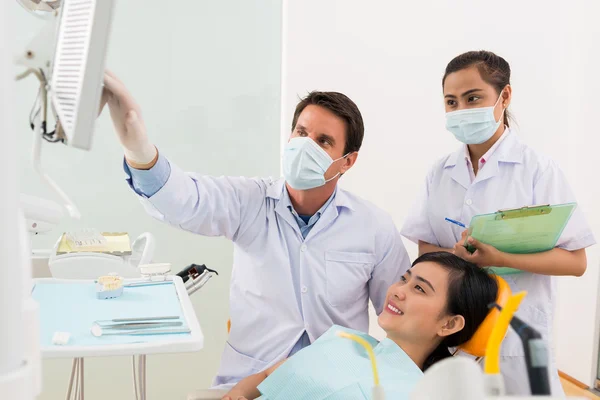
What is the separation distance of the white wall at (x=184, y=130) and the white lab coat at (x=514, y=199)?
1166mm

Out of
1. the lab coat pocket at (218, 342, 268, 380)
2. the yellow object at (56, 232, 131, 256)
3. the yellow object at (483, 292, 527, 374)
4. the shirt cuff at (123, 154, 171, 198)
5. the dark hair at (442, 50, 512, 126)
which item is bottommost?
the lab coat pocket at (218, 342, 268, 380)

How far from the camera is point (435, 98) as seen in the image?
309cm

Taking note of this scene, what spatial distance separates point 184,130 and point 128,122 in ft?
5.33

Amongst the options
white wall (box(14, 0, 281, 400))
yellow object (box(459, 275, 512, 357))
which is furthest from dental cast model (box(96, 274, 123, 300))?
white wall (box(14, 0, 281, 400))

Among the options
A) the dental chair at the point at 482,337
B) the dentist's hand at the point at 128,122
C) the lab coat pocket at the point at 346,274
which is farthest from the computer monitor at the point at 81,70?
the lab coat pocket at the point at 346,274

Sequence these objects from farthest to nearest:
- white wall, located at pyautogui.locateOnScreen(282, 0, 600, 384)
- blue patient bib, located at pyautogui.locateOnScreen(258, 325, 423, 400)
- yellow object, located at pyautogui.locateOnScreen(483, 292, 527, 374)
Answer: white wall, located at pyautogui.locateOnScreen(282, 0, 600, 384), blue patient bib, located at pyautogui.locateOnScreen(258, 325, 423, 400), yellow object, located at pyautogui.locateOnScreen(483, 292, 527, 374)

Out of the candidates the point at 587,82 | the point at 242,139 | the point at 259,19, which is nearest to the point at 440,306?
the point at 242,139

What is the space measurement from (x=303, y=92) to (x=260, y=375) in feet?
5.21

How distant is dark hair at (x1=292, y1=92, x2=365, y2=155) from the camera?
1851 millimetres

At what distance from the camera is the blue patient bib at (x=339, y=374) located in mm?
1425

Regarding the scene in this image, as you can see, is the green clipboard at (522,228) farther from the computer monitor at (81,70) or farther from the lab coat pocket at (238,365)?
the computer monitor at (81,70)

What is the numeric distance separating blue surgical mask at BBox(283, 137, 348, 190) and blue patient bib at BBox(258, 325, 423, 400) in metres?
0.46

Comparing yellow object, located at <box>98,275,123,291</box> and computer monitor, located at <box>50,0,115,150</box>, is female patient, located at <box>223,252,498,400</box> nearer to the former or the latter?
yellow object, located at <box>98,275,123,291</box>

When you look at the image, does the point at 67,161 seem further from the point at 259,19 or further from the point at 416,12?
the point at 416,12
